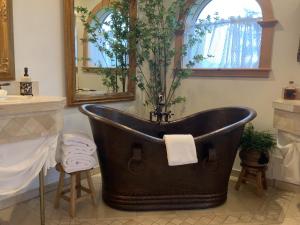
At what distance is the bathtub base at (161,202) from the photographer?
2.40 metres

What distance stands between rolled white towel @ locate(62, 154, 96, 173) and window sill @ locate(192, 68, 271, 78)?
1.68 metres

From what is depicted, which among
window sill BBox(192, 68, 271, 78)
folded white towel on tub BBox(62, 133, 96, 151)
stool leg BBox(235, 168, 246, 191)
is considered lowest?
stool leg BBox(235, 168, 246, 191)

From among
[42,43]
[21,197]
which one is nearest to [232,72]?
[42,43]

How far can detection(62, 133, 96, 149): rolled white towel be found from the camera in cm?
225

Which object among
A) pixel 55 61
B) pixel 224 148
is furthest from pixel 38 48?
pixel 224 148

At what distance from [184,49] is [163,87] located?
505mm

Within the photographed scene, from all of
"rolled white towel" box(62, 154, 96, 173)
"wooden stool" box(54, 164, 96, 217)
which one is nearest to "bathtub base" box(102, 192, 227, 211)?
"wooden stool" box(54, 164, 96, 217)

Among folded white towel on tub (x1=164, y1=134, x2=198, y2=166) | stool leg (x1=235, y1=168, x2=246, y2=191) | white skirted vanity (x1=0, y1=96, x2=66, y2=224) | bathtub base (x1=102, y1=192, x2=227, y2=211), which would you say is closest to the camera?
white skirted vanity (x1=0, y1=96, x2=66, y2=224)

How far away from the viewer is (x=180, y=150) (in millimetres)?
2191

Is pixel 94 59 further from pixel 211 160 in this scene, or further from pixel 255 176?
pixel 255 176

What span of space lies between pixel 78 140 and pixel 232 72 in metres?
1.79

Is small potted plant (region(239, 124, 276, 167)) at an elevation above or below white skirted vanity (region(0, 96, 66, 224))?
below

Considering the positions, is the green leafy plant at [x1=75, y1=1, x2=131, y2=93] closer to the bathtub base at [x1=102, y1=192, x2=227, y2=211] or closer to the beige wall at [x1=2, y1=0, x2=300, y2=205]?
the beige wall at [x1=2, y1=0, x2=300, y2=205]

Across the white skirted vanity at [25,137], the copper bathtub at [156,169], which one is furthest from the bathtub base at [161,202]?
the white skirted vanity at [25,137]
